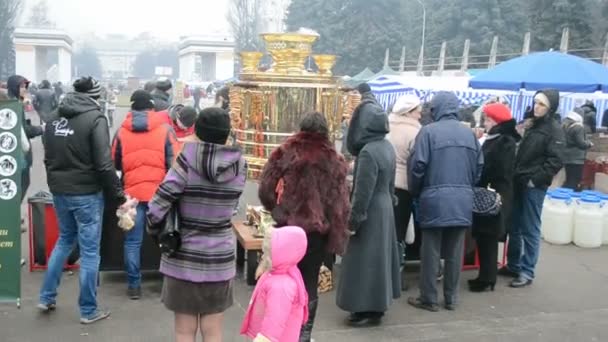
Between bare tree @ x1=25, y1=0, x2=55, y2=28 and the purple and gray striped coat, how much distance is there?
336ft

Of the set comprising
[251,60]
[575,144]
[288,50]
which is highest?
[288,50]

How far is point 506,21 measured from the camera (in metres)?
43.6

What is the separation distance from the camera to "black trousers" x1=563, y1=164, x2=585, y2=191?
37.1 feet

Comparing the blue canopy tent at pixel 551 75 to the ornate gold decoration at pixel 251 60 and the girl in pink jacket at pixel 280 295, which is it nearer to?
the ornate gold decoration at pixel 251 60

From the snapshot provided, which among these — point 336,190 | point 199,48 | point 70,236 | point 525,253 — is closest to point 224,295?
point 336,190

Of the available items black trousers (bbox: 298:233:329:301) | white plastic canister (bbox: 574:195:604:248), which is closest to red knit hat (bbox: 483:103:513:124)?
black trousers (bbox: 298:233:329:301)

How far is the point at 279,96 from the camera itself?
668cm

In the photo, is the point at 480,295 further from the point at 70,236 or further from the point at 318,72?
the point at 70,236

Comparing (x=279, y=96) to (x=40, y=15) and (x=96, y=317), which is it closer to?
(x=96, y=317)

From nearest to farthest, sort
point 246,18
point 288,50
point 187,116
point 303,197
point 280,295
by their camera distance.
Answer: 1. point 280,295
2. point 303,197
3. point 288,50
4. point 187,116
5. point 246,18

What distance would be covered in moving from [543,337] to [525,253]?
4.85ft

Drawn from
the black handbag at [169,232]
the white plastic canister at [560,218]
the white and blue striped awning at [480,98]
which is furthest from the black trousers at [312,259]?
the white and blue striped awning at [480,98]

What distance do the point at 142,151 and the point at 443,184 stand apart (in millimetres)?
2576

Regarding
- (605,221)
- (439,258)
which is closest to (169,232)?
(439,258)
